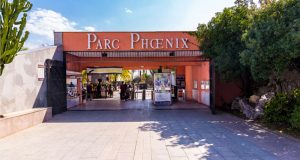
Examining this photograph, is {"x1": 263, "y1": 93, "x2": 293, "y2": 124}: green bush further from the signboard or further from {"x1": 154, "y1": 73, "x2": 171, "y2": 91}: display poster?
the signboard

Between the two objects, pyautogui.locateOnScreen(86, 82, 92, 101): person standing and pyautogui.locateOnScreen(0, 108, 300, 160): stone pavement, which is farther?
pyautogui.locateOnScreen(86, 82, 92, 101): person standing

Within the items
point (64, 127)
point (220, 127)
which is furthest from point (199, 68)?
point (64, 127)

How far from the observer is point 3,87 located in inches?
449

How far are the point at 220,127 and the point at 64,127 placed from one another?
5.53m

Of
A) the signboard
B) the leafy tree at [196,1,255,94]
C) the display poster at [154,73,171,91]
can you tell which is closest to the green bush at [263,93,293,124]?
the leafy tree at [196,1,255,94]

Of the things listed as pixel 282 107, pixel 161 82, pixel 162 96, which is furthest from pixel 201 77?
pixel 282 107

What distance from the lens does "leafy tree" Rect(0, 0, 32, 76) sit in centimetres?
1020

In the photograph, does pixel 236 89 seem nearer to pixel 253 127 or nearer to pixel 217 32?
pixel 217 32

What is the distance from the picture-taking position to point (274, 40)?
905 cm

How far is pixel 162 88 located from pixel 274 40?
11.2 metres

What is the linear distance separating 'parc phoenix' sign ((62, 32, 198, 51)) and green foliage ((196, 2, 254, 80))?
199 cm

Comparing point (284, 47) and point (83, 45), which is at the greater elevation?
point (83, 45)

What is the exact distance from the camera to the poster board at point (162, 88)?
64.4 ft

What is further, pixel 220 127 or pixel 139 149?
pixel 220 127
